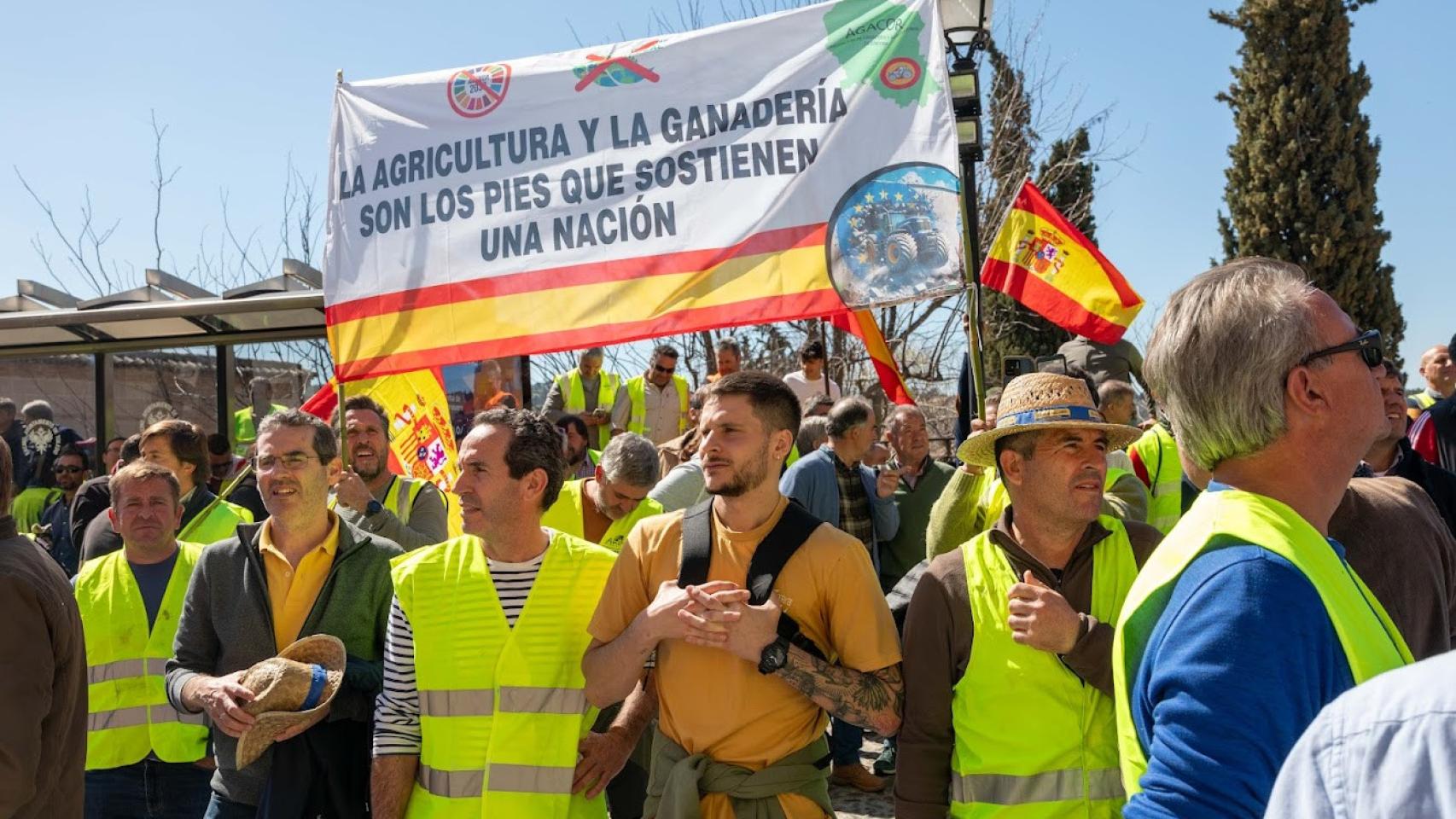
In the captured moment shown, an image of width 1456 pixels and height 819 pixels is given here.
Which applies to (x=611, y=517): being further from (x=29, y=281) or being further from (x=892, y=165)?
(x=29, y=281)

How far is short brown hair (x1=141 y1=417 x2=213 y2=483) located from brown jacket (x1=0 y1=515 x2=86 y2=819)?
9.23ft

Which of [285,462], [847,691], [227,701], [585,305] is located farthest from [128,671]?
[847,691]

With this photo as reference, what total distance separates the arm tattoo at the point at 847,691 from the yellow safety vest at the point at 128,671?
2545mm

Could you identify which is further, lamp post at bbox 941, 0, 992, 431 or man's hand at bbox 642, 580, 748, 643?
lamp post at bbox 941, 0, 992, 431

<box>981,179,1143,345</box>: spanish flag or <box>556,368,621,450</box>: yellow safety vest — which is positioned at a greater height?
<box>981,179,1143,345</box>: spanish flag

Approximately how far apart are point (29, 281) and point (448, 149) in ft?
25.2

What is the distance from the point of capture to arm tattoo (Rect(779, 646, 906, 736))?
10.2ft

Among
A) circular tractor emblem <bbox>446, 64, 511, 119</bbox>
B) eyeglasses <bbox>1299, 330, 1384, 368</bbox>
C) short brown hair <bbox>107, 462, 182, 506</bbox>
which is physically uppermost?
circular tractor emblem <bbox>446, 64, 511, 119</bbox>

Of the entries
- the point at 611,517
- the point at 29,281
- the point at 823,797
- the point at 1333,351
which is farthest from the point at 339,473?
the point at 29,281

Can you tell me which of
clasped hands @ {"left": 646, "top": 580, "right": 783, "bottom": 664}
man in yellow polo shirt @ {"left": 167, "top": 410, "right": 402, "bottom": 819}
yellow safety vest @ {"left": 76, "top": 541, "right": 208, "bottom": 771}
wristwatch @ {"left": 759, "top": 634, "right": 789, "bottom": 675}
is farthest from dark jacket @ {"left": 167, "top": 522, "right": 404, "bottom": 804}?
wristwatch @ {"left": 759, "top": 634, "right": 789, "bottom": 675}

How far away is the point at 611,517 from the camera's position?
225 inches

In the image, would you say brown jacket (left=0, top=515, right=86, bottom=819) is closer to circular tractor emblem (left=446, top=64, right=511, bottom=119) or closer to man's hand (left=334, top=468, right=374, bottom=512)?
man's hand (left=334, top=468, right=374, bottom=512)

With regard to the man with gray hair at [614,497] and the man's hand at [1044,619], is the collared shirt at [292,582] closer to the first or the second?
the man with gray hair at [614,497]

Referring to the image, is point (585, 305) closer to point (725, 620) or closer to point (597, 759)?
point (597, 759)
